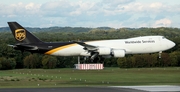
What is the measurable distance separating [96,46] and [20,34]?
43.0ft

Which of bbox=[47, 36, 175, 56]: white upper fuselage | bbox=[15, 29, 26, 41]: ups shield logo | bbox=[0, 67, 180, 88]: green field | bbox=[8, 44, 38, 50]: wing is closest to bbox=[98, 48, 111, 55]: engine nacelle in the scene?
bbox=[47, 36, 175, 56]: white upper fuselage

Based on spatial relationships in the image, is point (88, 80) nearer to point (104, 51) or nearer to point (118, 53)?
point (104, 51)

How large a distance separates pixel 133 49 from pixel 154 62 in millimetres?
37644

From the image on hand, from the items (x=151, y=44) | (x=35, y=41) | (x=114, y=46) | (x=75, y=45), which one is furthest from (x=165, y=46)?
(x=35, y=41)

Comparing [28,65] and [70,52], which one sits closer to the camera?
[70,52]

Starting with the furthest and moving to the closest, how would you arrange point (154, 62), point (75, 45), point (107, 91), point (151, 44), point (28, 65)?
1. point (28, 65)
2. point (154, 62)
3. point (75, 45)
4. point (151, 44)
5. point (107, 91)

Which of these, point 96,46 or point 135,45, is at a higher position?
point 135,45

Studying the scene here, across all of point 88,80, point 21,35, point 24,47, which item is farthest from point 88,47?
point 21,35

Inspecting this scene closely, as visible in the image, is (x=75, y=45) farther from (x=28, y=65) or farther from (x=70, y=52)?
(x=28, y=65)

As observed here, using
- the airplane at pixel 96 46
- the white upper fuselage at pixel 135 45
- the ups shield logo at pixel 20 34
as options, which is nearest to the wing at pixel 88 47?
the airplane at pixel 96 46

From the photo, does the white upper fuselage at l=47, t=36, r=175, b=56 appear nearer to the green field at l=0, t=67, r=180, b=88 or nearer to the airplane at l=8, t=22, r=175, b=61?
the airplane at l=8, t=22, r=175, b=61

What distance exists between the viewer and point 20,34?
233 ft

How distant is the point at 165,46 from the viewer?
220ft

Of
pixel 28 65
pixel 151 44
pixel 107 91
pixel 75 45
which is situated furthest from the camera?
pixel 28 65
